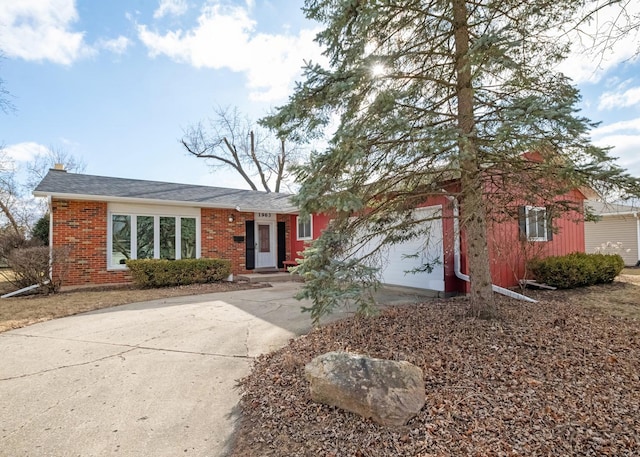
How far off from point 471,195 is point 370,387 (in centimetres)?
264

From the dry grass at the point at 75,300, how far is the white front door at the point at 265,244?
2.92 meters

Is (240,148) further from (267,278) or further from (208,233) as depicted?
(267,278)

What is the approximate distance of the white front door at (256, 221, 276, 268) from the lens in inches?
537

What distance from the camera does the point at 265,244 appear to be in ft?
45.5

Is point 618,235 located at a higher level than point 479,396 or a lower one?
higher

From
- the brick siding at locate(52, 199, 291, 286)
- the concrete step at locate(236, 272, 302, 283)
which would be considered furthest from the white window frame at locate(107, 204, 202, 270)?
the concrete step at locate(236, 272, 302, 283)

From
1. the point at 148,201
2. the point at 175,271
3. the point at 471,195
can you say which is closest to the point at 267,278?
the point at 175,271

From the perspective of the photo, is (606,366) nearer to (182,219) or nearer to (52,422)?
→ (52,422)

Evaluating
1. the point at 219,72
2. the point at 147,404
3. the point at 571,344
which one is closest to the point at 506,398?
the point at 571,344

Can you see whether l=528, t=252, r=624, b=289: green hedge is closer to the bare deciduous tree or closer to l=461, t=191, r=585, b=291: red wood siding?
l=461, t=191, r=585, b=291: red wood siding

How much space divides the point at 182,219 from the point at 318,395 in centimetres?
1040


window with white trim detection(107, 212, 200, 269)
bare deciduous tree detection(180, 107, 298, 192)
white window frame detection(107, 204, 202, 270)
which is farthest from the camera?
bare deciduous tree detection(180, 107, 298, 192)

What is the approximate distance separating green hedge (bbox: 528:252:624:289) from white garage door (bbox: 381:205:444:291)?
7.75ft

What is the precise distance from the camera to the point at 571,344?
12.4ft
